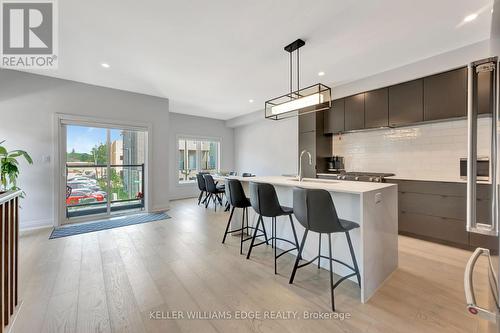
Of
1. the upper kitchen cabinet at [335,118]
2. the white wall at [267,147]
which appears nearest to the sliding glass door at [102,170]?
the white wall at [267,147]

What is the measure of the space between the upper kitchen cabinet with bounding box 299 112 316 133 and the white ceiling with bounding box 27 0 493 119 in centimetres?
87

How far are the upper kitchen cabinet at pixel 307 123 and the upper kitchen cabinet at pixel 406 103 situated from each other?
1480 millimetres

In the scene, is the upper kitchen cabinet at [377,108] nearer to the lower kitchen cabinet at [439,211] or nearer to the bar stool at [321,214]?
the lower kitchen cabinet at [439,211]

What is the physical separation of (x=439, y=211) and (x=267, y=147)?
440cm

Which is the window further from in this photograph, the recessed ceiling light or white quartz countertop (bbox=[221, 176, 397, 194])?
the recessed ceiling light

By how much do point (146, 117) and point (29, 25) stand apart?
251 cm

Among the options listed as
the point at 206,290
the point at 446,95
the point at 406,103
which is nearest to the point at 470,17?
the point at 446,95

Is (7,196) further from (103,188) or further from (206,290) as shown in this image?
(103,188)

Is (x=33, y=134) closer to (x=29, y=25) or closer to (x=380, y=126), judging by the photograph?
(x=29, y=25)

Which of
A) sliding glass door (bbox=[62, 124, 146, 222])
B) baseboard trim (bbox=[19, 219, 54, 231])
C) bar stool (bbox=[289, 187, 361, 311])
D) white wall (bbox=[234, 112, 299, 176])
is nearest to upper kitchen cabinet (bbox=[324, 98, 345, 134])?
white wall (bbox=[234, 112, 299, 176])

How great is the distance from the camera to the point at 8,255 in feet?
4.91

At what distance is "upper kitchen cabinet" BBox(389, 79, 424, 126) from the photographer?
10.8 ft

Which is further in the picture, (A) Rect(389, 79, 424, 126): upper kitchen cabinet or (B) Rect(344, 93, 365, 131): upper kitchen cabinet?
(B) Rect(344, 93, 365, 131): upper kitchen cabinet

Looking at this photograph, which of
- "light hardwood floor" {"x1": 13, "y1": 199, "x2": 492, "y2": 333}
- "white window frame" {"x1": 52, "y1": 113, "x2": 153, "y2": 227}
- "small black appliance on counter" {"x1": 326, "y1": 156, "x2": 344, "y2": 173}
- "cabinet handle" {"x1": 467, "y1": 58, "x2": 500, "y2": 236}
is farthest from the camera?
"small black appliance on counter" {"x1": 326, "y1": 156, "x2": 344, "y2": 173}
